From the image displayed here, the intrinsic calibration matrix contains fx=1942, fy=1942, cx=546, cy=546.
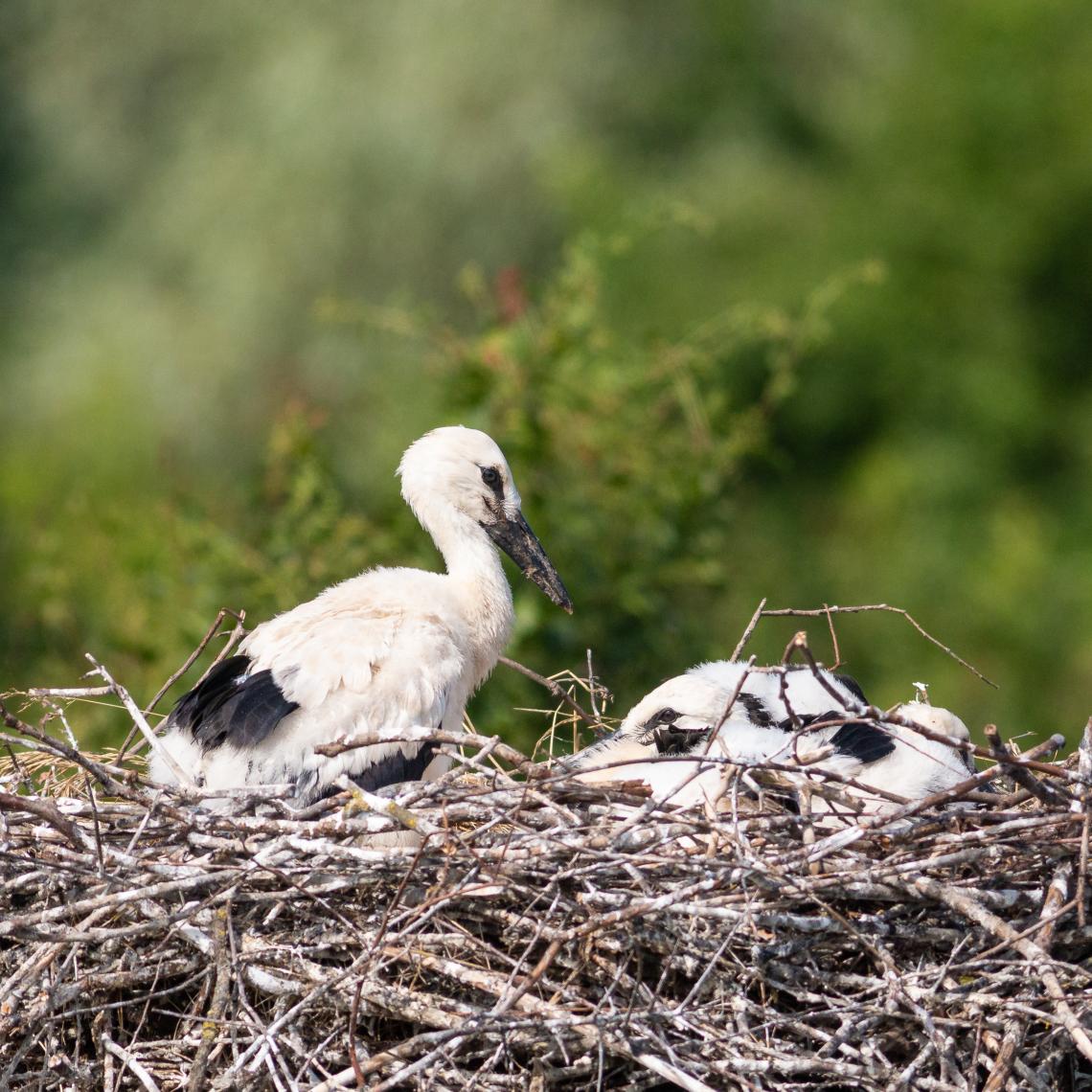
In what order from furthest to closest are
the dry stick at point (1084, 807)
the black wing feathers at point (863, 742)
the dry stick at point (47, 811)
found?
the black wing feathers at point (863, 742) → the dry stick at point (47, 811) → the dry stick at point (1084, 807)

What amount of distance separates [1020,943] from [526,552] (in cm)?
229

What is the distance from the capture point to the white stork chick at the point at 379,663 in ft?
15.7

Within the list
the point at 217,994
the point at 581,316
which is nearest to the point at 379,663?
the point at 217,994

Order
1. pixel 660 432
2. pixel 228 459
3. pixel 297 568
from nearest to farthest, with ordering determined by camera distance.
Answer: pixel 297 568
pixel 660 432
pixel 228 459

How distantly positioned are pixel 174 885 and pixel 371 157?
9.78 meters

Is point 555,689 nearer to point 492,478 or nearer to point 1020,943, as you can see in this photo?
point 1020,943

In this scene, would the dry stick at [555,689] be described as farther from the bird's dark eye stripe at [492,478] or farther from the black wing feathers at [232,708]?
the bird's dark eye stripe at [492,478]

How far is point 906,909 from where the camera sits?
419 cm

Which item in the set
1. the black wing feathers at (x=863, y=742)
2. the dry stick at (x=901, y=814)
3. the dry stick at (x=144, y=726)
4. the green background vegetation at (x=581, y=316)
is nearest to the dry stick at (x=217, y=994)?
the dry stick at (x=144, y=726)

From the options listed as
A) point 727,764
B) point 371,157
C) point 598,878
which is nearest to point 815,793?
point 727,764

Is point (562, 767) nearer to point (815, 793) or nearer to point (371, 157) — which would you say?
point (815, 793)

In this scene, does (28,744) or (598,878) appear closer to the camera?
(598,878)

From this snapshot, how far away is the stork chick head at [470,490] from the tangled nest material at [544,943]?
63.6 inches

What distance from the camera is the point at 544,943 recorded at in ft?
13.7
